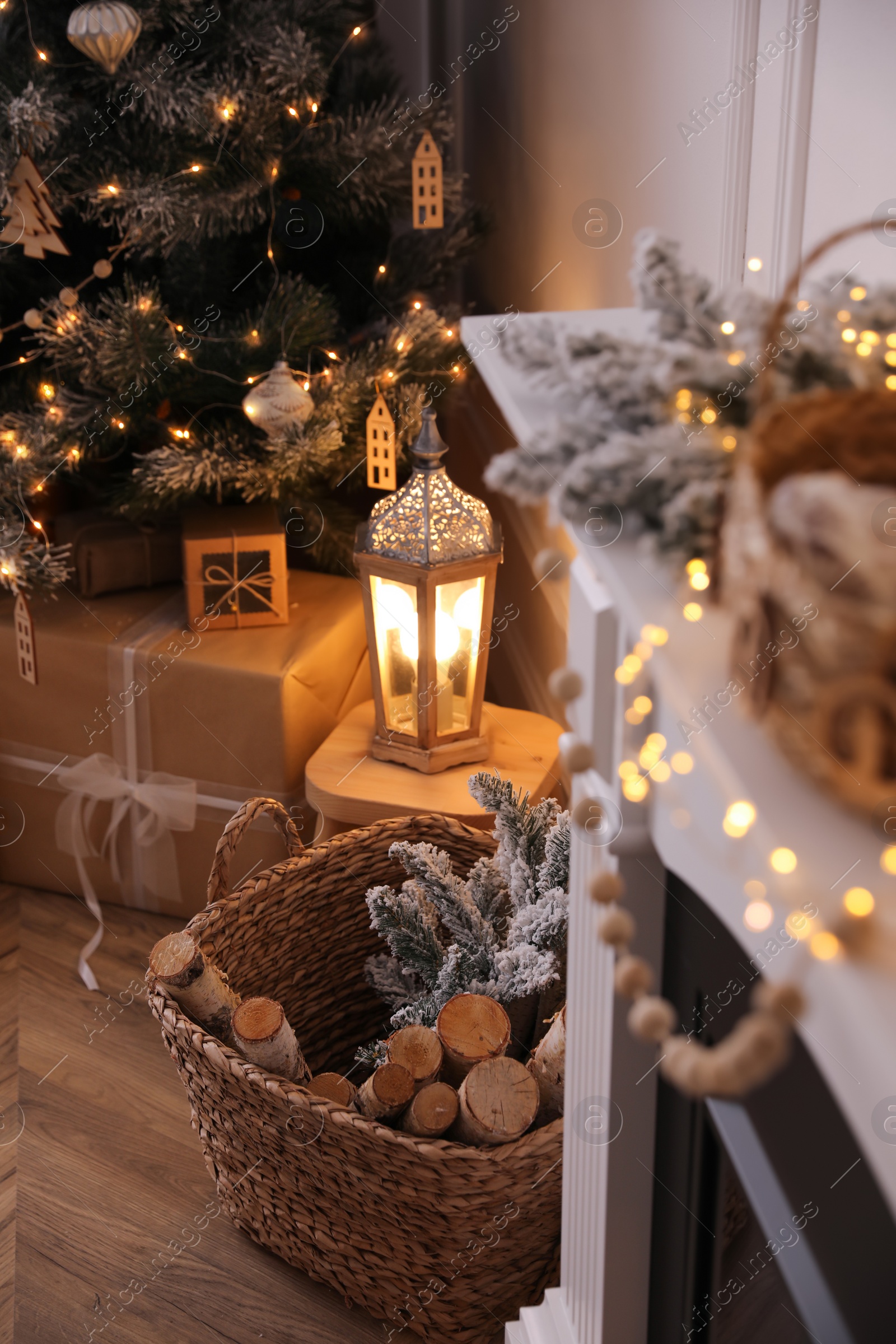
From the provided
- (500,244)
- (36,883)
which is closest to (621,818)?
(36,883)

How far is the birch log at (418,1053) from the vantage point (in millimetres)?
1187

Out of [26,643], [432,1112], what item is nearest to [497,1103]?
[432,1112]

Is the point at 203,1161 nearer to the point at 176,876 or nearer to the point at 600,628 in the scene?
the point at 176,876

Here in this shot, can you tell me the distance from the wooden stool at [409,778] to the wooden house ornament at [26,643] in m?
0.46

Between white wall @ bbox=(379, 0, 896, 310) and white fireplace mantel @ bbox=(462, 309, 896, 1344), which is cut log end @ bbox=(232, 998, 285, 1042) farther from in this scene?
white wall @ bbox=(379, 0, 896, 310)

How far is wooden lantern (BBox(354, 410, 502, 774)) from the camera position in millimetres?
1495

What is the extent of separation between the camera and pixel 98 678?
1751 millimetres

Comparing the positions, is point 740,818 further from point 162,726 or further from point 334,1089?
point 162,726

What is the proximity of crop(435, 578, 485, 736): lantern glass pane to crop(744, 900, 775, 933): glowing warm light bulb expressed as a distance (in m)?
1.11

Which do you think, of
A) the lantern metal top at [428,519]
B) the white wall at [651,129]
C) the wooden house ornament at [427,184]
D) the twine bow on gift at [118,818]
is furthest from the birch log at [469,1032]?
the wooden house ornament at [427,184]

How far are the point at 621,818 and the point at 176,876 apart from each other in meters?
1.28

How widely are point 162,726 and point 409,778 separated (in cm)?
42

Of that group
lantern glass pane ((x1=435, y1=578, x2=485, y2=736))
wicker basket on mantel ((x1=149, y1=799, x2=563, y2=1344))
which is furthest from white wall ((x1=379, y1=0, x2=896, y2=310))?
wicker basket on mantel ((x1=149, y1=799, x2=563, y2=1344))

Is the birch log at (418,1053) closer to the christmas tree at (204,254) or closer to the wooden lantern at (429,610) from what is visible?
the wooden lantern at (429,610)
